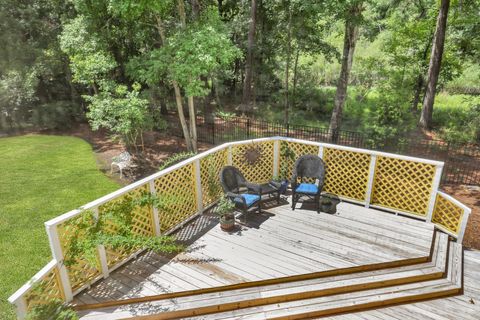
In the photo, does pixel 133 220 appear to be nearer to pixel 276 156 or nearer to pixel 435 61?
pixel 276 156

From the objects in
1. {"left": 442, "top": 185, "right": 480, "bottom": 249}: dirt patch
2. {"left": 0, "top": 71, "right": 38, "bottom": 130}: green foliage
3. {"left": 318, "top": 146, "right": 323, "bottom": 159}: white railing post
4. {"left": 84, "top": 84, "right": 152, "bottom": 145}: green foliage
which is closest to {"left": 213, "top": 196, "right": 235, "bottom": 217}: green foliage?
{"left": 318, "top": 146, "right": 323, "bottom": 159}: white railing post

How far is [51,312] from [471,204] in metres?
8.89

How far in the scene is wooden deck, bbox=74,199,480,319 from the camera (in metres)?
4.38

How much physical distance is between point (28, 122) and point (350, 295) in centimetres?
1661

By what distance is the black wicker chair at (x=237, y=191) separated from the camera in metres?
5.76

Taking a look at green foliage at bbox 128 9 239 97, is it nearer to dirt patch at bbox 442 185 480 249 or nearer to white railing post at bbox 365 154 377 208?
white railing post at bbox 365 154 377 208

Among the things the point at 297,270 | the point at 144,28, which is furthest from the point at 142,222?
the point at 144,28

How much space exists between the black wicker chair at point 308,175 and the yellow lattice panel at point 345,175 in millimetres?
327

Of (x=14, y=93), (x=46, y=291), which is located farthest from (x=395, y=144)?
(x=14, y=93)

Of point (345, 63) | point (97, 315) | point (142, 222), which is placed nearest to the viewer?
point (97, 315)

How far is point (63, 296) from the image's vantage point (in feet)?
13.6

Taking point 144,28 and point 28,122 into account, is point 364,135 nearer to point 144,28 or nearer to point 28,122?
point 144,28

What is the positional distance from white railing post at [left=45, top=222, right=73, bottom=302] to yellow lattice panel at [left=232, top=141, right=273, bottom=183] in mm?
3815

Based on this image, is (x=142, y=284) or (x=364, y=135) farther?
(x=364, y=135)
